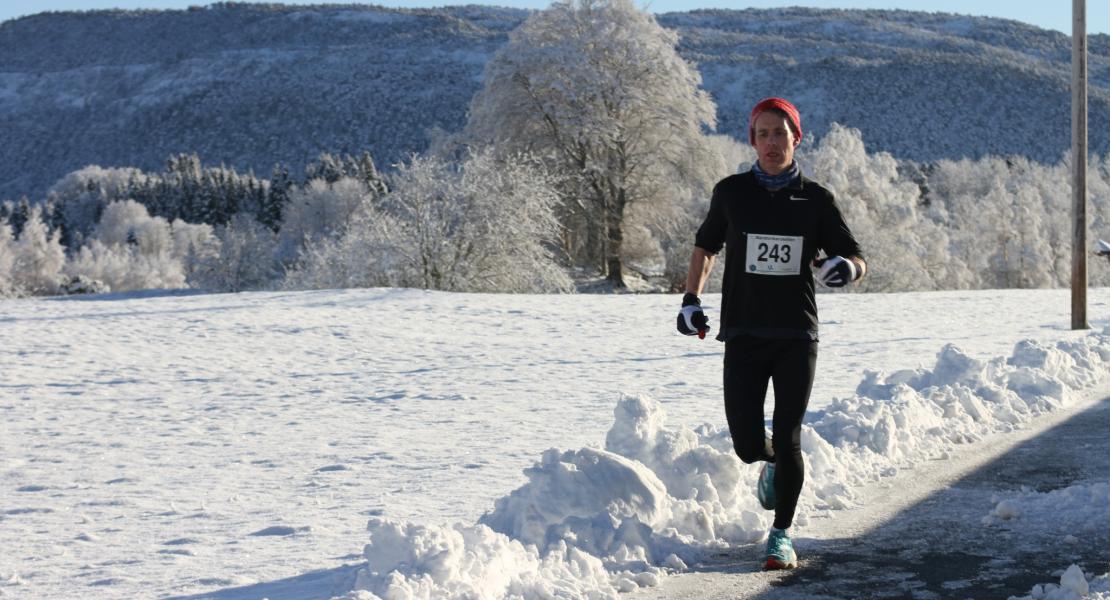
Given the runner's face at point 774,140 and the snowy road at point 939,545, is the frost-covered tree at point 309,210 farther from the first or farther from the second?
the runner's face at point 774,140

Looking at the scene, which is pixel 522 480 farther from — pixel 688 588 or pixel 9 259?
pixel 9 259

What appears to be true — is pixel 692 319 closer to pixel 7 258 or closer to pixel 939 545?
pixel 939 545

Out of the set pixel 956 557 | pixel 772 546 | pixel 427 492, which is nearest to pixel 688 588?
pixel 772 546

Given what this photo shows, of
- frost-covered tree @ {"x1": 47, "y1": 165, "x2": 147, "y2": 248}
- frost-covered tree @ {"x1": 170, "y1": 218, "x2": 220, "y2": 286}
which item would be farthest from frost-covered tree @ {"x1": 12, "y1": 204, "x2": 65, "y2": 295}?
frost-covered tree @ {"x1": 47, "y1": 165, "x2": 147, "y2": 248}

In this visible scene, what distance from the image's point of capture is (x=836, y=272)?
16.4 ft

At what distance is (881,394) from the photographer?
9930 mm

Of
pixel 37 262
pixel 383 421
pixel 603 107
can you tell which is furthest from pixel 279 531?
pixel 37 262

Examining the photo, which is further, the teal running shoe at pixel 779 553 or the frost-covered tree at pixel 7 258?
the frost-covered tree at pixel 7 258

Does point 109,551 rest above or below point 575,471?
below

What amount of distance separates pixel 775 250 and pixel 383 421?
6446 mm

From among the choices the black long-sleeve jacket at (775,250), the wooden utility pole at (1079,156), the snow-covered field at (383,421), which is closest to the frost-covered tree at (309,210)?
the snow-covered field at (383,421)

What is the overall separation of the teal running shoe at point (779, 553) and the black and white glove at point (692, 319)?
3.12 ft

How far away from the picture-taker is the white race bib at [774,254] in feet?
17.1

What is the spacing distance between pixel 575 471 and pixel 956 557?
1800mm
